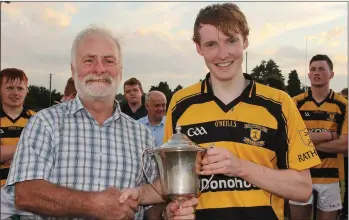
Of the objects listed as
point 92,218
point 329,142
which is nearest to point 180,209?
point 92,218

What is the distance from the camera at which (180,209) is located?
8.41 ft

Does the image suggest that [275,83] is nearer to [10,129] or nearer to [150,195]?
[10,129]

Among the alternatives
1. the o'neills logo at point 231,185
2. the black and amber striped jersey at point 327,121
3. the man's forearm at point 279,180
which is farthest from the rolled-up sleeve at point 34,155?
the black and amber striped jersey at point 327,121

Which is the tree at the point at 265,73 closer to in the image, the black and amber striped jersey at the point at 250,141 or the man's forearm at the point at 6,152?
the black and amber striped jersey at the point at 250,141

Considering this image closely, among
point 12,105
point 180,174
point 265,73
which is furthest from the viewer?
point 265,73

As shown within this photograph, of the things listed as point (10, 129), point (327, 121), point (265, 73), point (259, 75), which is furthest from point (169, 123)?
point (265, 73)

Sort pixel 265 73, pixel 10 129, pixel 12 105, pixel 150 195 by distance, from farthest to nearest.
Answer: pixel 265 73, pixel 12 105, pixel 10 129, pixel 150 195

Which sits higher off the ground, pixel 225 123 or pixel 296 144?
pixel 225 123

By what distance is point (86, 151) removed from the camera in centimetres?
285

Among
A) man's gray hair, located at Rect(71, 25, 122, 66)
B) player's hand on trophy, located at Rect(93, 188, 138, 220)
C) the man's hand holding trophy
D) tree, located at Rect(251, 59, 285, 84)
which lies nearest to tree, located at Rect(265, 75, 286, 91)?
tree, located at Rect(251, 59, 285, 84)

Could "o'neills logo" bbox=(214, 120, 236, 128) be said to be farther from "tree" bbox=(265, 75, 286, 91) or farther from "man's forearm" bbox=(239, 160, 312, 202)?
"tree" bbox=(265, 75, 286, 91)

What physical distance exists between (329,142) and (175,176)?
13.8ft

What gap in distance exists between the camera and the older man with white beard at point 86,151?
2623 millimetres

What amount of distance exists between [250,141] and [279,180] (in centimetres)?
27
